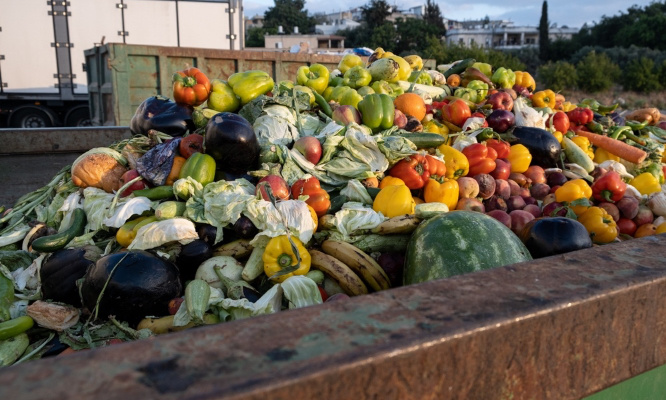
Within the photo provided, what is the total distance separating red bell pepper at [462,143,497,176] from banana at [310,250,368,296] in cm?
147

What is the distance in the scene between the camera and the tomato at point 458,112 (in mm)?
4238

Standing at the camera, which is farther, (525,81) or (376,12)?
(376,12)

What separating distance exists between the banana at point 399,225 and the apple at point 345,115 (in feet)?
3.74

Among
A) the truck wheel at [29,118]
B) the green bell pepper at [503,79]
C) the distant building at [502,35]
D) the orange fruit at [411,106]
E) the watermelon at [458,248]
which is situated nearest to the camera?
the watermelon at [458,248]

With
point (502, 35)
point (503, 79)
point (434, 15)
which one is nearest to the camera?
point (503, 79)

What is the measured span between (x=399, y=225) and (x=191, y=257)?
3.81 feet

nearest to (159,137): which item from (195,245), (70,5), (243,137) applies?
(243,137)

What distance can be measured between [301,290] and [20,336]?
133cm

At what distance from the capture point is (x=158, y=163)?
334cm

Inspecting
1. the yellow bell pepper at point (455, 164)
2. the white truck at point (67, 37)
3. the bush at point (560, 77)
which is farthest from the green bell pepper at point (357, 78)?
the bush at point (560, 77)

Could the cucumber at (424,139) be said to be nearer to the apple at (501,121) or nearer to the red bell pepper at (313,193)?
the apple at (501,121)

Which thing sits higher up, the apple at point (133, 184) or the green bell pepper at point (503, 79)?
the green bell pepper at point (503, 79)

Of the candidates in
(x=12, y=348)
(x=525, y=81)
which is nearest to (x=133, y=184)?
(x=12, y=348)

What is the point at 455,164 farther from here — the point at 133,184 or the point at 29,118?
the point at 29,118
